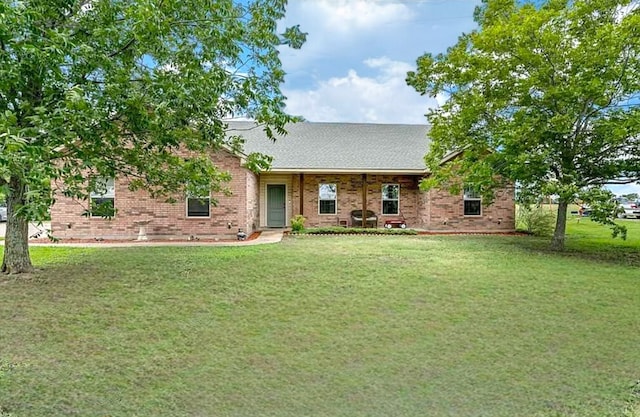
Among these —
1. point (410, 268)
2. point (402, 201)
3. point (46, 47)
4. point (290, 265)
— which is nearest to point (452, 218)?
point (402, 201)

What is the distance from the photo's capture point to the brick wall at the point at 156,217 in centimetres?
1520

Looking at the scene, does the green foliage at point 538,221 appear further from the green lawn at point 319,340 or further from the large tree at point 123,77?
the large tree at point 123,77

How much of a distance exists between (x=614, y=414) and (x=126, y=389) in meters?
4.05

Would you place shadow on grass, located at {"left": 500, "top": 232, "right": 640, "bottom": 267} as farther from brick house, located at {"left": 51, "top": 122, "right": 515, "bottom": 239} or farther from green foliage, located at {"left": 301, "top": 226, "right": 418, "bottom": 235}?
green foliage, located at {"left": 301, "top": 226, "right": 418, "bottom": 235}

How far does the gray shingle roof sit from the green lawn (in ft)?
30.6

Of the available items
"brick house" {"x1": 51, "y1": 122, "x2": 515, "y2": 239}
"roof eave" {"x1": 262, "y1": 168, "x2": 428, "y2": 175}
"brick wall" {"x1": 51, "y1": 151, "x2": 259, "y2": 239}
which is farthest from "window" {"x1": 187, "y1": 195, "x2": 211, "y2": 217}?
"roof eave" {"x1": 262, "y1": 168, "x2": 428, "y2": 175}

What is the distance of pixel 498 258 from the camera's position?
11.0 meters

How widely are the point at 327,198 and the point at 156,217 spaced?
7.48 meters

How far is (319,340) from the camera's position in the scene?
509 centimetres

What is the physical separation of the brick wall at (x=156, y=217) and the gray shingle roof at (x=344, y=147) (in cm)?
294

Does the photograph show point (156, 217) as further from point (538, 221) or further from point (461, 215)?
point (538, 221)

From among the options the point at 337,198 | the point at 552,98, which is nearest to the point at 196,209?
the point at 337,198

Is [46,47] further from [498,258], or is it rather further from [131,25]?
[498,258]

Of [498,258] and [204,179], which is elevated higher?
[204,179]
